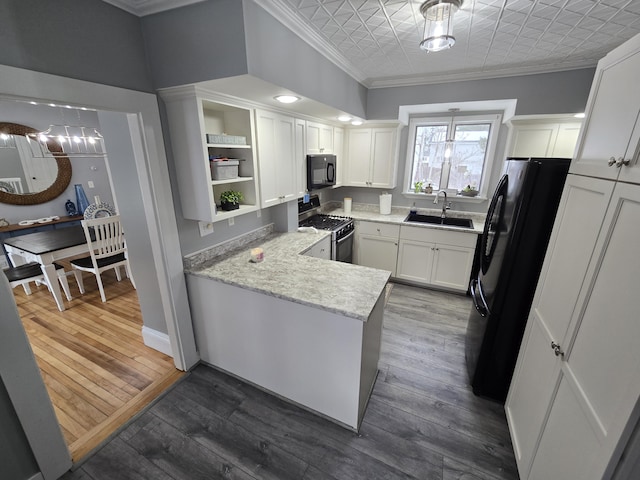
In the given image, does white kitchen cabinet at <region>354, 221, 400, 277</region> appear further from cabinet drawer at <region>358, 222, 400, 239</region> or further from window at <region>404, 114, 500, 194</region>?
window at <region>404, 114, 500, 194</region>

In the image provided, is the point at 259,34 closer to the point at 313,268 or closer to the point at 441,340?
the point at 313,268

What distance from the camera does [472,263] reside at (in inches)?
128

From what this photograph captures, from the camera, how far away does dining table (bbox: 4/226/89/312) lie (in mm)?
2961

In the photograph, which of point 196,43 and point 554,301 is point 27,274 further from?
point 554,301

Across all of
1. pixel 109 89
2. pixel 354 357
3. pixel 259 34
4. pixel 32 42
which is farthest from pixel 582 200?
pixel 32 42

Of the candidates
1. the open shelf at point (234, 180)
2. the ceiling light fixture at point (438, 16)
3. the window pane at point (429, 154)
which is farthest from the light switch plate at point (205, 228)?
the window pane at point (429, 154)

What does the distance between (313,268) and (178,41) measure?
164 cm

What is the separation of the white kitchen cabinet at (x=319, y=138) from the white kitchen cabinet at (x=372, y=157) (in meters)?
0.48

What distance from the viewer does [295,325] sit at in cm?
176

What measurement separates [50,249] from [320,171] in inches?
122

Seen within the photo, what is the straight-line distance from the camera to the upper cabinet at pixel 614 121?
3.09ft

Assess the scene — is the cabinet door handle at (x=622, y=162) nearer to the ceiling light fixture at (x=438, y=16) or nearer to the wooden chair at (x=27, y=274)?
the ceiling light fixture at (x=438, y=16)

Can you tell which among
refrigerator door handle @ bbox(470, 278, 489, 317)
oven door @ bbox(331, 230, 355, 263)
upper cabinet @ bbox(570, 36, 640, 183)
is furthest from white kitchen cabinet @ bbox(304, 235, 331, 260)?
upper cabinet @ bbox(570, 36, 640, 183)

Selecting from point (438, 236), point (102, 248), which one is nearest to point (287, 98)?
point (438, 236)
